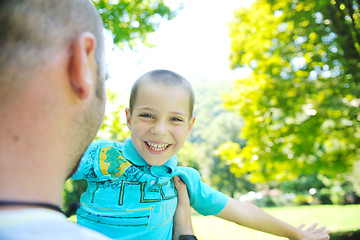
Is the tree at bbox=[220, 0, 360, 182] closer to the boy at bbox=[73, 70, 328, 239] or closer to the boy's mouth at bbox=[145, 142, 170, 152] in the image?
the boy at bbox=[73, 70, 328, 239]

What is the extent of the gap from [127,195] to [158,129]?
443 mm

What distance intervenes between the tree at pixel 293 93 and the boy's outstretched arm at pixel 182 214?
409cm

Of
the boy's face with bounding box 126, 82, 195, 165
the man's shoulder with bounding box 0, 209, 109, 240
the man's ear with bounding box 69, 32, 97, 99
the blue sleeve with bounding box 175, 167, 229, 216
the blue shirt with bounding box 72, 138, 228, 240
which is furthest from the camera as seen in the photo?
the blue sleeve with bounding box 175, 167, 229, 216

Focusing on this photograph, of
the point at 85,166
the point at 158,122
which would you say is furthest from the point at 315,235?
the point at 85,166

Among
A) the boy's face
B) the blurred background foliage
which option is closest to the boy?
the boy's face

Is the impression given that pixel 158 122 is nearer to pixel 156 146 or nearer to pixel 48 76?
pixel 156 146

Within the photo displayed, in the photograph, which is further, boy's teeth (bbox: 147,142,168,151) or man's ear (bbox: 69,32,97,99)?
boy's teeth (bbox: 147,142,168,151)

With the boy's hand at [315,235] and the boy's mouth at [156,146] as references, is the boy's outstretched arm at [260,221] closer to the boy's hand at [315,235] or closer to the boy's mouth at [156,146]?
the boy's hand at [315,235]

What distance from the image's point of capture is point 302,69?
5.68m

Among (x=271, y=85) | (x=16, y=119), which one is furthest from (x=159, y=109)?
(x=271, y=85)

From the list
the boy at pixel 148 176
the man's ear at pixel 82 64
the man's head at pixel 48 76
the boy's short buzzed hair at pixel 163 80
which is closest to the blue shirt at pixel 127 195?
the boy at pixel 148 176

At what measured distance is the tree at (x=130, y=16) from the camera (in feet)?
17.3

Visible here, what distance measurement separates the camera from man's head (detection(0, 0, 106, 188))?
0.63 meters

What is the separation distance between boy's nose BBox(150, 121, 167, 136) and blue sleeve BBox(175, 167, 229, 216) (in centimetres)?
34
